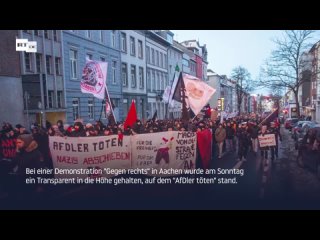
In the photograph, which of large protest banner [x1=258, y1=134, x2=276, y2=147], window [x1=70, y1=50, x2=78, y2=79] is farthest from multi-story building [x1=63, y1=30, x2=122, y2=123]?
large protest banner [x1=258, y1=134, x2=276, y2=147]

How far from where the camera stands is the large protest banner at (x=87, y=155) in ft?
17.5

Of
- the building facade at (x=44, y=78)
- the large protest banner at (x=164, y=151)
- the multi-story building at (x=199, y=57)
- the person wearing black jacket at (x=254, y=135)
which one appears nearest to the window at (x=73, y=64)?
the building facade at (x=44, y=78)

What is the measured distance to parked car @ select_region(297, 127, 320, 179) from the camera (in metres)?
5.17

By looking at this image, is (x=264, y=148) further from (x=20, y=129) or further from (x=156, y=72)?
(x=20, y=129)

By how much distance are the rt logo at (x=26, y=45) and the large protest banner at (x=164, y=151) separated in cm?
216

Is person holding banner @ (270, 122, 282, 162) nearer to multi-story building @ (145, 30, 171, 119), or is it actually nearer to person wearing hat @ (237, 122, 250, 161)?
person wearing hat @ (237, 122, 250, 161)

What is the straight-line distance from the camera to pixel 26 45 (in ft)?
16.9

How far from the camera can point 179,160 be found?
17.7 ft

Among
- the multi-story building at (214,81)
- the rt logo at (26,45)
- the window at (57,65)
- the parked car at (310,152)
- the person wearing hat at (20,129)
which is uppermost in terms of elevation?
the rt logo at (26,45)

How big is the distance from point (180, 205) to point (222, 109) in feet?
5.96

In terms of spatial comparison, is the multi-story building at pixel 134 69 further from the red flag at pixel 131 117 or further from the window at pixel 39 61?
the window at pixel 39 61

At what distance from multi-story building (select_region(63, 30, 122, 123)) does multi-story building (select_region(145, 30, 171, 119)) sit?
509 millimetres

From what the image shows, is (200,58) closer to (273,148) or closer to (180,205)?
(273,148)
